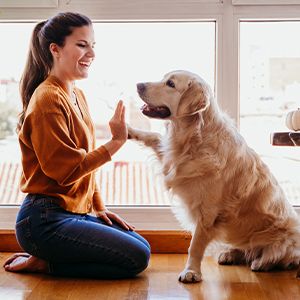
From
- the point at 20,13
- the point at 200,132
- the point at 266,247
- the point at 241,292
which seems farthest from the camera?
the point at 20,13

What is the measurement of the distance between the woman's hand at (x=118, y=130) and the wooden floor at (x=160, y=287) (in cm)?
55

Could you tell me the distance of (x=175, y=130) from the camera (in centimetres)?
234

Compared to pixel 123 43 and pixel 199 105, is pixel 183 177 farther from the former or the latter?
pixel 123 43

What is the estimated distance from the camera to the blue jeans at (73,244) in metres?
2.21

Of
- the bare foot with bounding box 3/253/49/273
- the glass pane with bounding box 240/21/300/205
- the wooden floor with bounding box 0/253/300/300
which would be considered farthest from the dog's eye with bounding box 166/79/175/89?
the bare foot with bounding box 3/253/49/273

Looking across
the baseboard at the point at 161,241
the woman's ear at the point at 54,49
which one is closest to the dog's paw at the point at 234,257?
the baseboard at the point at 161,241

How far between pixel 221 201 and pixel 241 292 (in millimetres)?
405

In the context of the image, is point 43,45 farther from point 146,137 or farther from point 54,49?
point 146,137

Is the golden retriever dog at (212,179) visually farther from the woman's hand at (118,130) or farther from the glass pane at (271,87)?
the glass pane at (271,87)

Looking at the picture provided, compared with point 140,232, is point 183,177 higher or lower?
higher

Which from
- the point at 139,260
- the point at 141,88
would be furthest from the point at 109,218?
the point at 141,88

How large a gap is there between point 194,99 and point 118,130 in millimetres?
341

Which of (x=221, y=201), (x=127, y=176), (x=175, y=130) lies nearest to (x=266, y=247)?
(x=221, y=201)

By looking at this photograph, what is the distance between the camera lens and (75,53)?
2.28 metres
